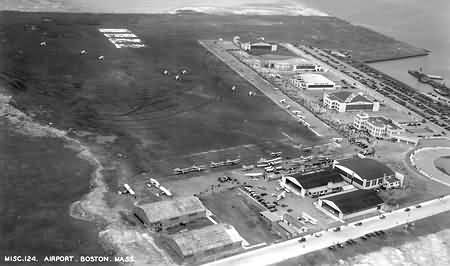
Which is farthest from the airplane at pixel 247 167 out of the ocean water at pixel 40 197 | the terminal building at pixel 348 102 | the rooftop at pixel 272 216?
the terminal building at pixel 348 102

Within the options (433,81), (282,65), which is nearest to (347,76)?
(282,65)

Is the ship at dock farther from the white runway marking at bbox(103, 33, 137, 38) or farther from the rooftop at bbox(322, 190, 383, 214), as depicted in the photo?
the white runway marking at bbox(103, 33, 137, 38)

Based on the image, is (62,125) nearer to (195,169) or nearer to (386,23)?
(195,169)

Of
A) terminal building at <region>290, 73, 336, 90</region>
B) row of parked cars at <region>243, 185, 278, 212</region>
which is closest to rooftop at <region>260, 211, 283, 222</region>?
row of parked cars at <region>243, 185, 278, 212</region>

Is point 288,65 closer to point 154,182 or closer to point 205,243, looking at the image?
point 154,182

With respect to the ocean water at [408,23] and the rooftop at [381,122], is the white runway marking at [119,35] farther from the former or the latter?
the rooftop at [381,122]

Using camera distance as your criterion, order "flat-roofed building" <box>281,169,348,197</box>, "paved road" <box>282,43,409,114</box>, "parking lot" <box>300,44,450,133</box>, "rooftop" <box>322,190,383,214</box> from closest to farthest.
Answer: "rooftop" <box>322,190,383,214</box> < "flat-roofed building" <box>281,169,348,197</box> < "parking lot" <box>300,44,450,133</box> < "paved road" <box>282,43,409,114</box>
